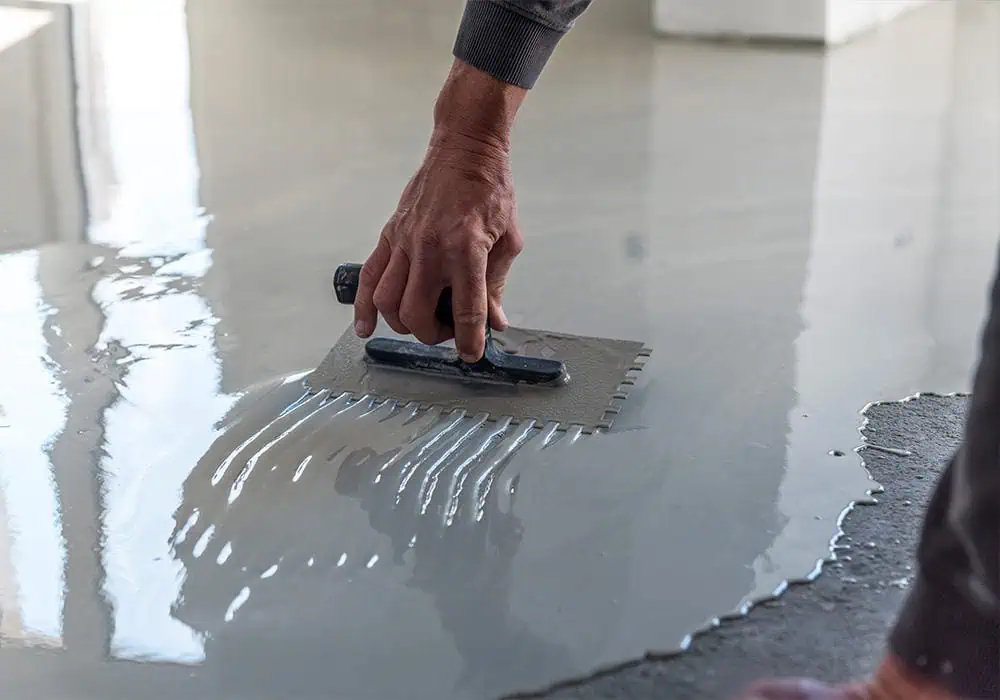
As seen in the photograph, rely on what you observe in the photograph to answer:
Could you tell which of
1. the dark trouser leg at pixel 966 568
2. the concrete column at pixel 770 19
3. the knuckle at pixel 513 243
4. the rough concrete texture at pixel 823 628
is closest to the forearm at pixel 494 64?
the knuckle at pixel 513 243

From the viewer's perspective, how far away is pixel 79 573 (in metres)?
1.31

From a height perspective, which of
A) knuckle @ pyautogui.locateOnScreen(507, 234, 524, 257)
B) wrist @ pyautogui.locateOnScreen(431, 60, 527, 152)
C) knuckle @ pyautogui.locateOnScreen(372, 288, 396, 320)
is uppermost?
wrist @ pyautogui.locateOnScreen(431, 60, 527, 152)

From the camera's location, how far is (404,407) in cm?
169

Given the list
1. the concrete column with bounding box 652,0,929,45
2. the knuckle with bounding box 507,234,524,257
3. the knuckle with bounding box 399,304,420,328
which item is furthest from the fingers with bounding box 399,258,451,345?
the concrete column with bounding box 652,0,929,45

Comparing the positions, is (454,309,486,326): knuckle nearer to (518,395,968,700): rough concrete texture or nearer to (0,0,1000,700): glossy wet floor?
(0,0,1000,700): glossy wet floor

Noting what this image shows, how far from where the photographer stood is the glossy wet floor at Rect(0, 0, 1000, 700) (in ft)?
4.07

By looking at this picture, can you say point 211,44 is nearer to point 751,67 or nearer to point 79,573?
point 751,67

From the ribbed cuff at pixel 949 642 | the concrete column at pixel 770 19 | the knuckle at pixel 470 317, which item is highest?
the concrete column at pixel 770 19

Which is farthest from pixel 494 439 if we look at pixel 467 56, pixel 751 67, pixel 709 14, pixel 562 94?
pixel 709 14

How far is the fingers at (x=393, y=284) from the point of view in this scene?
4.95 ft

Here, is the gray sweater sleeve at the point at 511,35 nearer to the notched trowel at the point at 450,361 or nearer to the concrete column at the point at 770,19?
the notched trowel at the point at 450,361

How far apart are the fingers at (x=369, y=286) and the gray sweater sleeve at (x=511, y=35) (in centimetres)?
29

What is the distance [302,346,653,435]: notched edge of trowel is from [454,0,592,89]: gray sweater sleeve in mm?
481

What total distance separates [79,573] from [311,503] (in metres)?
0.30
